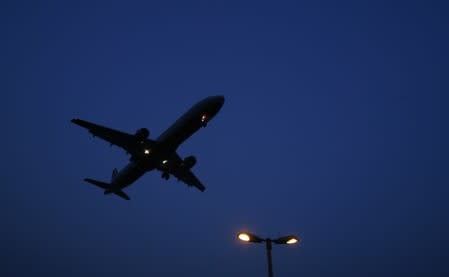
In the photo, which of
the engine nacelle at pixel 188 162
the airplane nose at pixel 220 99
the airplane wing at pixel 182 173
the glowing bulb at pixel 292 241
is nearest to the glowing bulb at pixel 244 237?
the glowing bulb at pixel 292 241

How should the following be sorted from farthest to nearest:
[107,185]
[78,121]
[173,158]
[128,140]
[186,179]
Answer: [107,185]
[186,179]
[173,158]
[128,140]
[78,121]

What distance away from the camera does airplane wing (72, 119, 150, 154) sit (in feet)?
147

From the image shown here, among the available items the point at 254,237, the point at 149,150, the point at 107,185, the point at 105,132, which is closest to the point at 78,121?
the point at 105,132

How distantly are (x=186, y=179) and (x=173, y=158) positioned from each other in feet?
18.1

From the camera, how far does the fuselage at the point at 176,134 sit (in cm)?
4428

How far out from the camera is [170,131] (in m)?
45.4

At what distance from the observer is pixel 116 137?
4603 centimetres

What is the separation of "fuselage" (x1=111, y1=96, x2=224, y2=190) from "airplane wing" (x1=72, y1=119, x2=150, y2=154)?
3.28ft

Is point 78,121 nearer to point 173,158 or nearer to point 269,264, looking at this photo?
point 173,158

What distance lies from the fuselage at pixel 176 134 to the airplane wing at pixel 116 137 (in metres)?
1.00

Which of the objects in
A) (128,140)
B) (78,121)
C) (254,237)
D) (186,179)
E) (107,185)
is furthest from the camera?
(107,185)

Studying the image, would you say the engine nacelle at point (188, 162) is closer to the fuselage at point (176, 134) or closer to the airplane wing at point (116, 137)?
the fuselage at point (176, 134)

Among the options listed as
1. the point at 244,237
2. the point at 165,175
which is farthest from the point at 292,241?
the point at 165,175

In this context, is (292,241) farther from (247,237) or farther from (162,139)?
(162,139)
